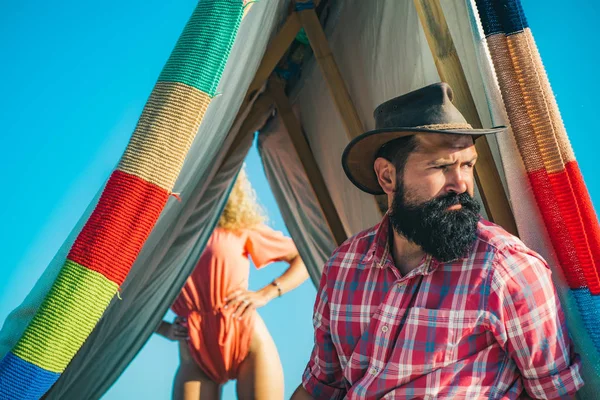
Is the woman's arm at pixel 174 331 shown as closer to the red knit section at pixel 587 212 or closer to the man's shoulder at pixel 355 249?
the man's shoulder at pixel 355 249

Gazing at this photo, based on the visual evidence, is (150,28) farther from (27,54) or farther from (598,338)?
(598,338)

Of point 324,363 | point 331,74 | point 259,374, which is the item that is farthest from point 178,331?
point 324,363

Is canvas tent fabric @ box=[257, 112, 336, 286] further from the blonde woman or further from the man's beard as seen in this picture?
the man's beard

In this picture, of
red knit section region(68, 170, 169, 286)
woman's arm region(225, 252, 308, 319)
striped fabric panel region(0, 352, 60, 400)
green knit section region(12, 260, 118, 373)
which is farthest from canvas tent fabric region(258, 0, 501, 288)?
striped fabric panel region(0, 352, 60, 400)

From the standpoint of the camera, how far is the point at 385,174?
71.2 inches

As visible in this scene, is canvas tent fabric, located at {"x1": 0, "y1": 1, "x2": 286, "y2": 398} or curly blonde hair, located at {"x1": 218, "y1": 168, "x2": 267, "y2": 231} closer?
canvas tent fabric, located at {"x1": 0, "y1": 1, "x2": 286, "y2": 398}

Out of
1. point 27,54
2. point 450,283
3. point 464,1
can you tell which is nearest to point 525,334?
point 450,283

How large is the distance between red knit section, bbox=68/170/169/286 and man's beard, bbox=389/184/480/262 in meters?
0.61

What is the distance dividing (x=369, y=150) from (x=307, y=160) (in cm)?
125

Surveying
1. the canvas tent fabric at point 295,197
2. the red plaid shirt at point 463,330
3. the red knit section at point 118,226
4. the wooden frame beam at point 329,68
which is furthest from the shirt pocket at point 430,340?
the canvas tent fabric at point 295,197

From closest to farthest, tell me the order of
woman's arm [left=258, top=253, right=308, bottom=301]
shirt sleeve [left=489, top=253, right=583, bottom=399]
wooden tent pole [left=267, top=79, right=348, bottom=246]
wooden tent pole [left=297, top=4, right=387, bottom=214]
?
shirt sleeve [left=489, top=253, right=583, bottom=399] → wooden tent pole [left=297, top=4, right=387, bottom=214] → wooden tent pole [left=267, top=79, right=348, bottom=246] → woman's arm [left=258, top=253, right=308, bottom=301]

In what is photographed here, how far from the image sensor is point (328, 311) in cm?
183

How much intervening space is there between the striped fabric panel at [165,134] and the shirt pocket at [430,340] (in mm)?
688

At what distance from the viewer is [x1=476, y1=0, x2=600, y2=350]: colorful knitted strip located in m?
1.58
